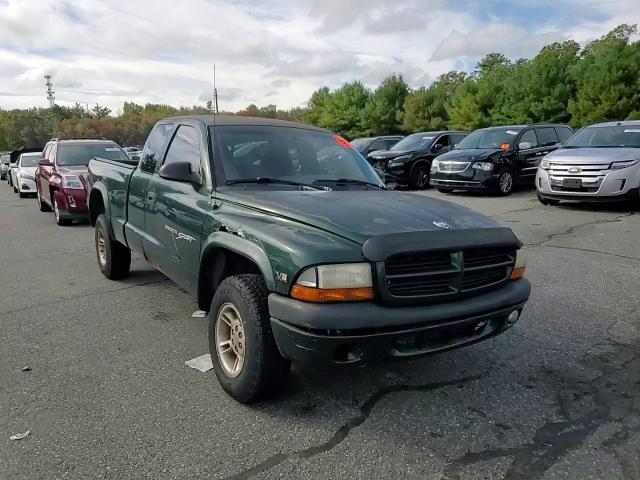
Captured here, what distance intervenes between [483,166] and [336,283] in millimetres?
10877

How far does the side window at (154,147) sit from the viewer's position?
185 inches

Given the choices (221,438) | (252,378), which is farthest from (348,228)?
(221,438)

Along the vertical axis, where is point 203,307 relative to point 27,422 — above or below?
above

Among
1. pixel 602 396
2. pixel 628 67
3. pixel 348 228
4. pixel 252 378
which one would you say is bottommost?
pixel 602 396

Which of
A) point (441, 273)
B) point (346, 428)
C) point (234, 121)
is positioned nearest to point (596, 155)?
point (234, 121)

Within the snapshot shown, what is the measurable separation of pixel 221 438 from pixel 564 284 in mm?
4129

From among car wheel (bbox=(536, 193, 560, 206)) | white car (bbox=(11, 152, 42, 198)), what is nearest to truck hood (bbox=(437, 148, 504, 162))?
car wheel (bbox=(536, 193, 560, 206))

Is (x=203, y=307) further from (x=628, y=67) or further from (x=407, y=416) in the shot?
(x=628, y=67)

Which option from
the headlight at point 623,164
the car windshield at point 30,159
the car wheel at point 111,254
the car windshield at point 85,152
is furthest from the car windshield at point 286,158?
the car windshield at point 30,159

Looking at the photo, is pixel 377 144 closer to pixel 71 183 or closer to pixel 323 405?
pixel 71 183

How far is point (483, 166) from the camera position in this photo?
12570 millimetres

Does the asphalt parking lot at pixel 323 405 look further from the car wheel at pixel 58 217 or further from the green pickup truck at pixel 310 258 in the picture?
the car wheel at pixel 58 217

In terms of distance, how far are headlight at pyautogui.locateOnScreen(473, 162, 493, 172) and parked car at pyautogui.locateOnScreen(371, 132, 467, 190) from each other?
101 inches

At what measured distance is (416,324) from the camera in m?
2.66
